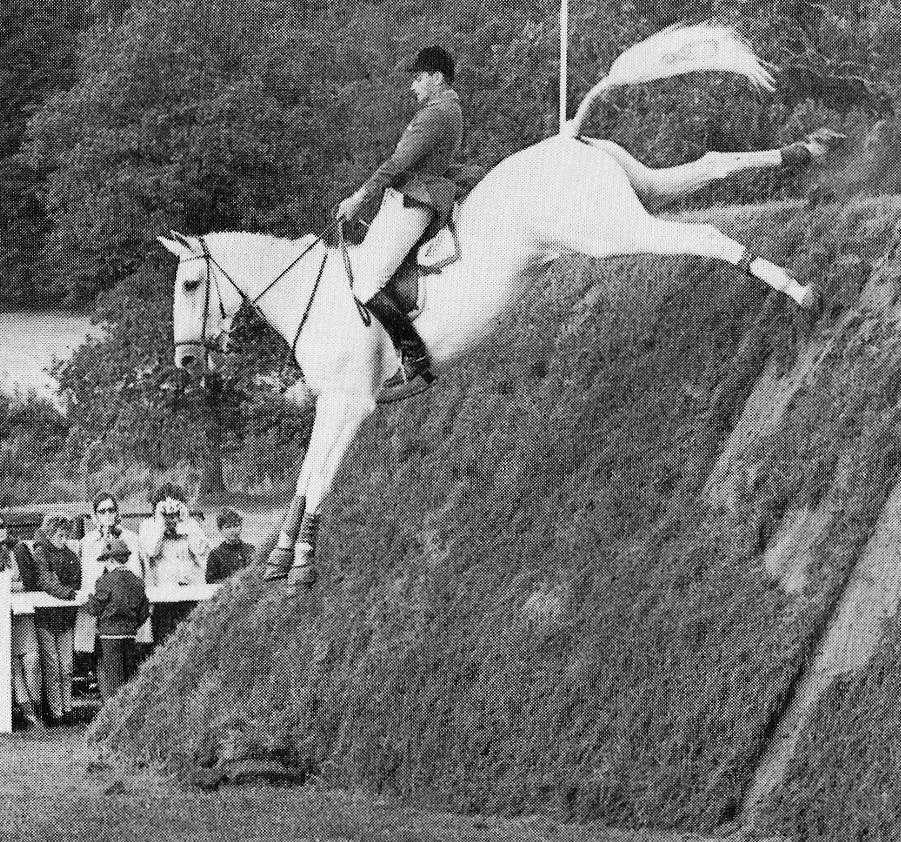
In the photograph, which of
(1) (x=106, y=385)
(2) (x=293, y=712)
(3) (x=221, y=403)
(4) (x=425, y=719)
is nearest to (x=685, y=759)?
(4) (x=425, y=719)

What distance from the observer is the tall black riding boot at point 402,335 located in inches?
510

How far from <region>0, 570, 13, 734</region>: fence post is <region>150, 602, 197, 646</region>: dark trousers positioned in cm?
102

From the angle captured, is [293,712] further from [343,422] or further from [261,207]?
[261,207]

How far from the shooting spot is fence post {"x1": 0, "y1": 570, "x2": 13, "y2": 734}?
15523mm

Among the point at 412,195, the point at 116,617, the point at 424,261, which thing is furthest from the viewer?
the point at 116,617

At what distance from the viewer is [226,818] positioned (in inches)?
466

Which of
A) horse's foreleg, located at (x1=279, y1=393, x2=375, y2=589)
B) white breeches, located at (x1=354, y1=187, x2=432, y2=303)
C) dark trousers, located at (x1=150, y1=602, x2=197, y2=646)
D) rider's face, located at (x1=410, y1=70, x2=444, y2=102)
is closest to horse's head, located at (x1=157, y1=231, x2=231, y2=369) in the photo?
horse's foreleg, located at (x1=279, y1=393, x2=375, y2=589)

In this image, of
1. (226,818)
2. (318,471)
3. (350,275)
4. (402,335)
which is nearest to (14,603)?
(318,471)

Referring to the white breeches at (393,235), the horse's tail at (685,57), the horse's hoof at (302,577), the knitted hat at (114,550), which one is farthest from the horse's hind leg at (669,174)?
the knitted hat at (114,550)

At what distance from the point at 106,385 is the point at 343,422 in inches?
435

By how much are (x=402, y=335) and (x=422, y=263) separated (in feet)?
1.39

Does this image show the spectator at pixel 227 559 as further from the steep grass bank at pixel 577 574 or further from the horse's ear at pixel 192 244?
the horse's ear at pixel 192 244

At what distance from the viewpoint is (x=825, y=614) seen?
10969 mm

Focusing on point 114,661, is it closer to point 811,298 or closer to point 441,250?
point 441,250
